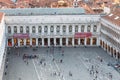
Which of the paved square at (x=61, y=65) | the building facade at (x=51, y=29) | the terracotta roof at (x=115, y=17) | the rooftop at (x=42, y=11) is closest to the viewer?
the paved square at (x=61, y=65)

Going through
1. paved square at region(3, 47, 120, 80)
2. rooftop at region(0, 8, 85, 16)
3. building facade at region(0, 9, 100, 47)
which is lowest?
paved square at region(3, 47, 120, 80)

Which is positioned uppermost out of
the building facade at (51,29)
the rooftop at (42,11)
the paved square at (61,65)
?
the rooftop at (42,11)

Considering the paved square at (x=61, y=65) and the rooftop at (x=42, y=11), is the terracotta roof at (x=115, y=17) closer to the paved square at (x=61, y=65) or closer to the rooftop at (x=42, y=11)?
the paved square at (x=61, y=65)

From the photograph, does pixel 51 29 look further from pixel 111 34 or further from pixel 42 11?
pixel 111 34

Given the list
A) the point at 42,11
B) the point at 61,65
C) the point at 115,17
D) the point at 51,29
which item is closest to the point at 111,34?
the point at 115,17

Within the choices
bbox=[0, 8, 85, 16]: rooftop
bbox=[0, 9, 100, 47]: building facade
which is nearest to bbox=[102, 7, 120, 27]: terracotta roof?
bbox=[0, 9, 100, 47]: building facade

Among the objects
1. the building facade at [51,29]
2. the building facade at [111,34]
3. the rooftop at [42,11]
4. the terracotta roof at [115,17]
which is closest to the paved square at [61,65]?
the building facade at [111,34]

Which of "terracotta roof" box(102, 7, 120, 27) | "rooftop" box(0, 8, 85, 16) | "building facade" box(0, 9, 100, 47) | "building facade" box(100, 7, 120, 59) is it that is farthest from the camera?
"rooftop" box(0, 8, 85, 16)

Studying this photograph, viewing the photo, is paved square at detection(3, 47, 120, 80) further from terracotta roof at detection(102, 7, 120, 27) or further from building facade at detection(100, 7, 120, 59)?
terracotta roof at detection(102, 7, 120, 27)
